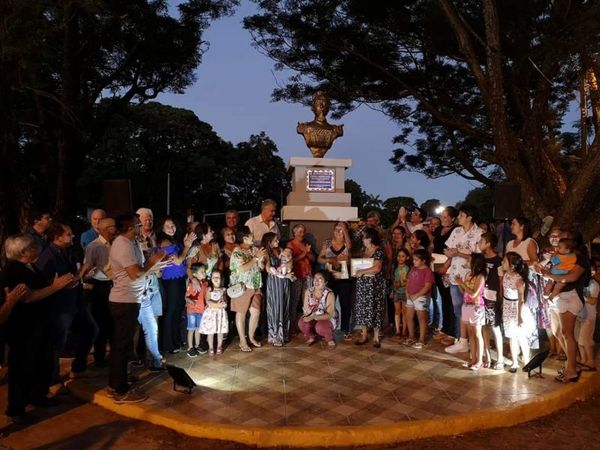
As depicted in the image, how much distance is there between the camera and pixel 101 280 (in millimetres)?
5422

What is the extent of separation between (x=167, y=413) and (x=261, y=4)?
1162 cm

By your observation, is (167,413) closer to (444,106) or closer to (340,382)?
(340,382)

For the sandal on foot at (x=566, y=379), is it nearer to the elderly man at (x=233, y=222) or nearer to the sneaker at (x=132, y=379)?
the elderly man at (x=233, y=222)

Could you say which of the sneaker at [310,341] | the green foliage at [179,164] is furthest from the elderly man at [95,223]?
the green foliage at [179,164]

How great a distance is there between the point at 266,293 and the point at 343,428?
2741 mm

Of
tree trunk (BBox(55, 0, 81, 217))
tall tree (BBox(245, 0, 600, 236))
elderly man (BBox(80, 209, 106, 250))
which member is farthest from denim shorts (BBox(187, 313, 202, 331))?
tree trunk (BBox(55, 0, 81, 217))

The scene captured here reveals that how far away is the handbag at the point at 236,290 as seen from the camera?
6070mm

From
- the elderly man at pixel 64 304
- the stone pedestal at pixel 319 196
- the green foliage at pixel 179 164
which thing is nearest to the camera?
the elderly man at pixel 64 304

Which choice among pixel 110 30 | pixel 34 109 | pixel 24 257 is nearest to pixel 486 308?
pixel 24 257

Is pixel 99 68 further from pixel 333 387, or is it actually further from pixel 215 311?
pixel 333 387

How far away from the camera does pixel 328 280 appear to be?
686cm

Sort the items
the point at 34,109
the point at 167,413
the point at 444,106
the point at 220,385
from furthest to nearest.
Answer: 1. the point at 34,109
2. the point at 444,106
3. the point at 220,385
4. the point at 167,413

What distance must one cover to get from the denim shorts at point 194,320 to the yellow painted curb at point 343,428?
57.0 inches

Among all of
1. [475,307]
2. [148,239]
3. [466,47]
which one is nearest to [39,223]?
[148,239]
